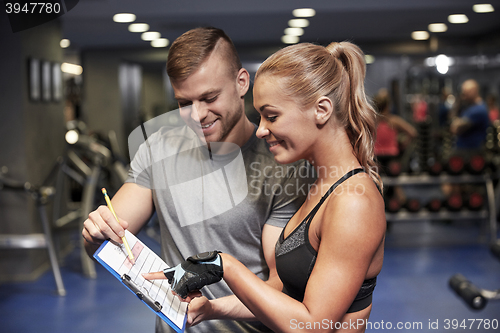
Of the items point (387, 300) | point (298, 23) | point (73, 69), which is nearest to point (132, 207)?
point (387, 300)

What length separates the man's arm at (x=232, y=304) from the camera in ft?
3.52

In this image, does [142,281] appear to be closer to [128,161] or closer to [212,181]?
[212,181]

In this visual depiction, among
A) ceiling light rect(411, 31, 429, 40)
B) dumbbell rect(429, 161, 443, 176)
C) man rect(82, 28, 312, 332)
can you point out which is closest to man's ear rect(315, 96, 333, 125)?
man rect(82, 28, 312, 332)

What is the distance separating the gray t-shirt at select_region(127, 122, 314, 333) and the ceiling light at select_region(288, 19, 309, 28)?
160 inches

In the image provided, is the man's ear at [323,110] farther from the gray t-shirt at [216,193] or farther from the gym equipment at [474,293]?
the gym equipment at [474,293]

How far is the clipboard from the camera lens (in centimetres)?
92

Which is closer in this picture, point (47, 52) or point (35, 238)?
point (35, 238)

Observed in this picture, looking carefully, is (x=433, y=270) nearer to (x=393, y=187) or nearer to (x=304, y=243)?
(x=393, y=187)

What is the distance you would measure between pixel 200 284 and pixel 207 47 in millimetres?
590

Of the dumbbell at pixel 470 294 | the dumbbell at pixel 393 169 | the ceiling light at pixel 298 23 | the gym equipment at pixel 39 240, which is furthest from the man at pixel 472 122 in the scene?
the gym equipment at pixel 39 240

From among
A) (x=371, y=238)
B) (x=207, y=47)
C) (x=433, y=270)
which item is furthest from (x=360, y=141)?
(x=433, y=270)

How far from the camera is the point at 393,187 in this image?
17.4 feet

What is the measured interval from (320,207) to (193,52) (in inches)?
19.8

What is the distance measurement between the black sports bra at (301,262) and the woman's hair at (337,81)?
3.6 inches
